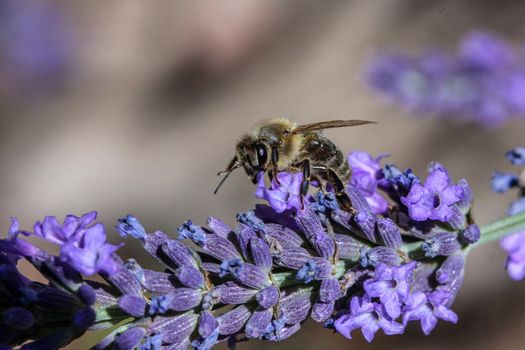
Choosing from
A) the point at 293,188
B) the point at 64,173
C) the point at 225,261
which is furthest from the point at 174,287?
the point at 64,173

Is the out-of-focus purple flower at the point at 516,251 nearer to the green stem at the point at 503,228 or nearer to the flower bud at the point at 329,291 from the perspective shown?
the green stem at the point at 503,228

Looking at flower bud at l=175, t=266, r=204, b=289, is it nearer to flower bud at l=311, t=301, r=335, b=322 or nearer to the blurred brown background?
flower bud at l=311, t=301, r=335, b=322

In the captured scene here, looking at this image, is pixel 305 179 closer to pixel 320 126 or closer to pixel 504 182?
pixel 320 126

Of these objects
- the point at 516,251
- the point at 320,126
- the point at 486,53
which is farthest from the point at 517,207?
the point at 486,53

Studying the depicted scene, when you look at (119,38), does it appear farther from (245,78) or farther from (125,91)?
(245,78)

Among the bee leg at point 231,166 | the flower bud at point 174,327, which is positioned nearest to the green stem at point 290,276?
the flower bud at point 174,327

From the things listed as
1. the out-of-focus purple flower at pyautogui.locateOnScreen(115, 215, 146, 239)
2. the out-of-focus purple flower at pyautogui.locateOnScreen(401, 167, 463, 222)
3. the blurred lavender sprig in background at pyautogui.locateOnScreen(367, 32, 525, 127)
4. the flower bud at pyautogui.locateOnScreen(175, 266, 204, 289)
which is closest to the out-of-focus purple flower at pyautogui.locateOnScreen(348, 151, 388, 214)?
the out-of-focus purple flower at pyautogui.locateOnScreen(401, 167, 463, 222)
